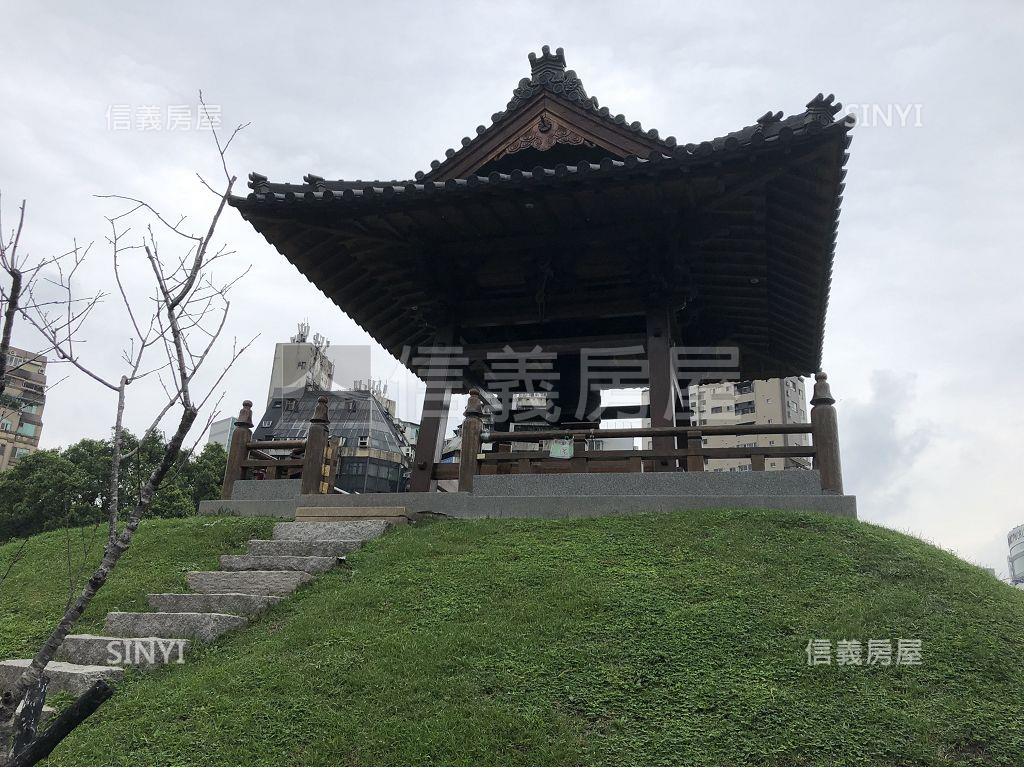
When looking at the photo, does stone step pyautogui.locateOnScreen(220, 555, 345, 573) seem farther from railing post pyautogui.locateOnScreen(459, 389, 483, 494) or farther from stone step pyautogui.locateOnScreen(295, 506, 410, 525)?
railing post pyautogui.locateOnScreen(459, 389, 483, 494)

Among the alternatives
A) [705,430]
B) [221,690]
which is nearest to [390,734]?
[221,690]

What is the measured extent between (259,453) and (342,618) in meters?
6.92

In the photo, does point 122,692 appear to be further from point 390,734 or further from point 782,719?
point 782,719

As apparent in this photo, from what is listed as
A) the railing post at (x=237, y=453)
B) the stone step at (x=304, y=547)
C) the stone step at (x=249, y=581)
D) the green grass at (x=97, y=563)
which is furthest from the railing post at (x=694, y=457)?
the railing post at (x=237, y=453)

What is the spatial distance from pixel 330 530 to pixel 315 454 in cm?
204

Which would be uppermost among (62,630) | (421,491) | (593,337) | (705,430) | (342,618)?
(593,337)

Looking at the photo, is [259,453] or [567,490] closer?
[567,490]

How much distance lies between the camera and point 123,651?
6.94 meters

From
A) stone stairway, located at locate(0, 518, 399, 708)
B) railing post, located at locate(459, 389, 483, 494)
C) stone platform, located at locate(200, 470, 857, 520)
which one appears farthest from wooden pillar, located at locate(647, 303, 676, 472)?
stone stairway, located at locate(0, 518, 399, 708)

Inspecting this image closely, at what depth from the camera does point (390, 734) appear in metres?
4.93

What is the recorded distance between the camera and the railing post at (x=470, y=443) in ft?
35.8

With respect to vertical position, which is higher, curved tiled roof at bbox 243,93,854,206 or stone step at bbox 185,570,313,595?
curved tiled roof at bbox 243,93,854,206

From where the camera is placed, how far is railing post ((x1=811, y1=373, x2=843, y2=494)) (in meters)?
9.80

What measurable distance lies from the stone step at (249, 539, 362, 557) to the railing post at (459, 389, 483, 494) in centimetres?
217
